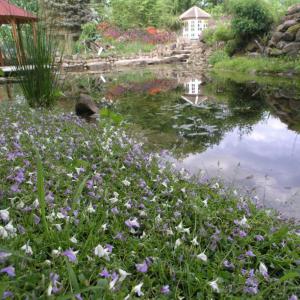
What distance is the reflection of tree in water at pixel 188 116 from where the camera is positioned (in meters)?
4.12

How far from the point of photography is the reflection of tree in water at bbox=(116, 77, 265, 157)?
4117mm

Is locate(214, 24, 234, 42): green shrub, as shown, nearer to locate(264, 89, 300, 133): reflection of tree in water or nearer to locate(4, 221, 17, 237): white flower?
locate(264, 89, 300, 133): reflection of tree in water

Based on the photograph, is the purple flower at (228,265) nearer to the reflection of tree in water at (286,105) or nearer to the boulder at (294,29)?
the reflection of tree in water at (286,105)

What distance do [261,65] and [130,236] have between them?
1126 centimetres

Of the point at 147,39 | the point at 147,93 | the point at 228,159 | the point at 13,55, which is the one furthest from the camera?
the point at 147,39

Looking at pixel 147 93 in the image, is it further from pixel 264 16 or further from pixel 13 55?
pixel 264 16

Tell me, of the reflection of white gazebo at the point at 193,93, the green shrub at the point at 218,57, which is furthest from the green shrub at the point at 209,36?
the reflection of white gazebo at the point at 193,93

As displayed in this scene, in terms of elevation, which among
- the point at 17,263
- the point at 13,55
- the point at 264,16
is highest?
the point at 264,16

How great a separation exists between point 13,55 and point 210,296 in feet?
12.5

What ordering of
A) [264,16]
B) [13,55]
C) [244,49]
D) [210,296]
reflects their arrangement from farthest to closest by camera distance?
1. [244,49]
2. [264,16]
3. [13,55]
4. [210,296]

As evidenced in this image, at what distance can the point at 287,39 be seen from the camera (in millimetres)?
12117

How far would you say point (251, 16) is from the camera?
13.4m

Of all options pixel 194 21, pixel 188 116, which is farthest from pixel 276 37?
pixel 194 21

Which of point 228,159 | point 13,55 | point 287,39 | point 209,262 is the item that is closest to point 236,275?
point 209,262
